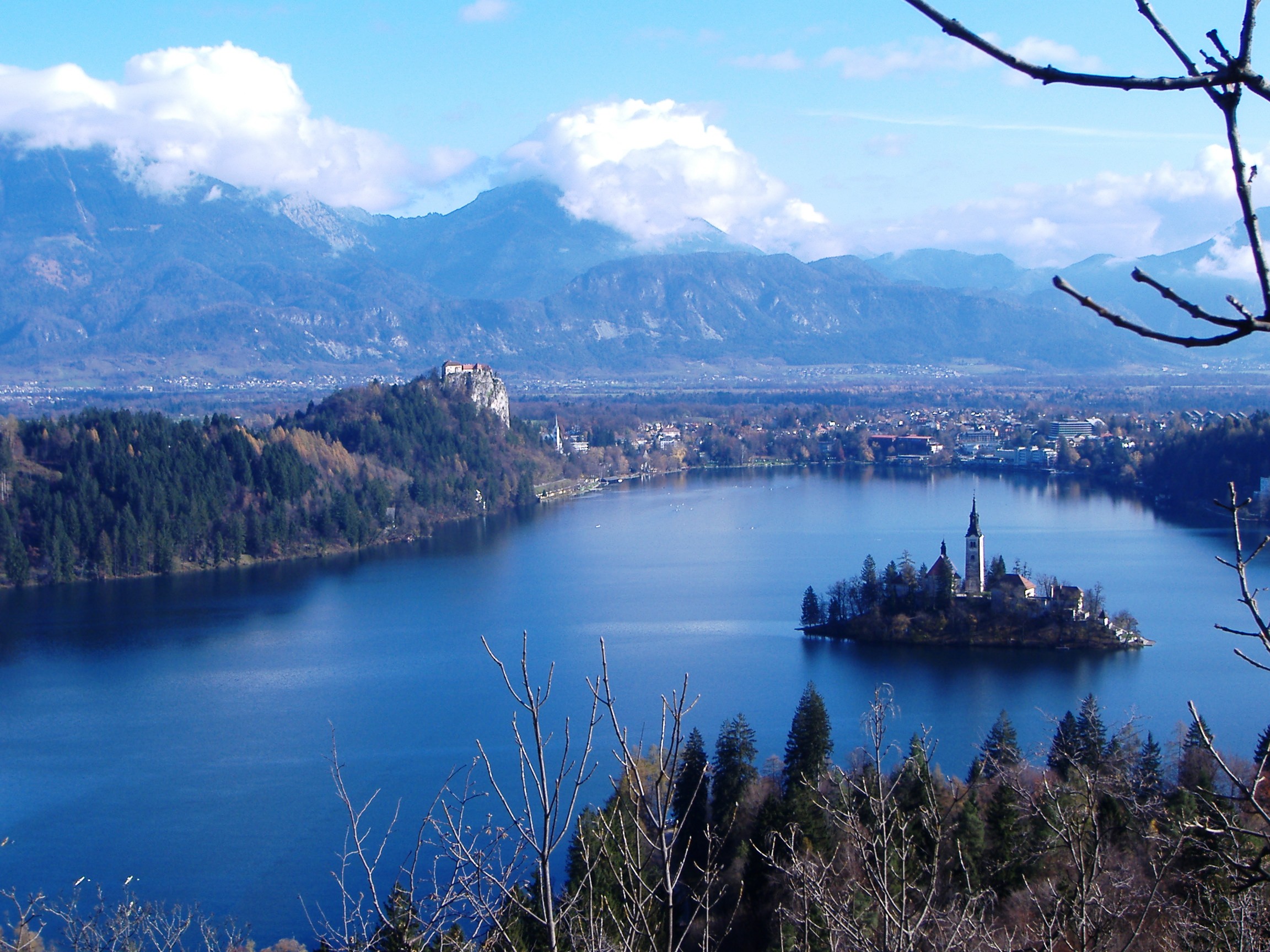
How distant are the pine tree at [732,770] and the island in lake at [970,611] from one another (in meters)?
3.96

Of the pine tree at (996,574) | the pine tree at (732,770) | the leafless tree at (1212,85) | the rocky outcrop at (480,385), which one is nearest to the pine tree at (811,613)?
the pine tree at (996,574)

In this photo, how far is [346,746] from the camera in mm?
6543

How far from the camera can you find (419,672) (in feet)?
27.0

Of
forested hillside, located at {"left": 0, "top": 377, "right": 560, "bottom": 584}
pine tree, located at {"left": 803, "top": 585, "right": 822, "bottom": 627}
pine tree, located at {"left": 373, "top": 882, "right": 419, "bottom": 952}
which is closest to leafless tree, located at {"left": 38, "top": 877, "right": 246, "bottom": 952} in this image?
pine tree, located at {"left": 373, "top": 882, "right": 419, "bottom": 952}

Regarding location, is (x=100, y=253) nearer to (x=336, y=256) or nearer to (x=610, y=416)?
(x=336, y=256)

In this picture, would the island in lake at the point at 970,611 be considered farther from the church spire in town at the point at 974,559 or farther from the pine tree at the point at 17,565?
the pine tree at the point at 17,565

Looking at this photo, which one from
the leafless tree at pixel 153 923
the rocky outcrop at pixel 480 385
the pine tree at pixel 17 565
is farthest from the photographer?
the rocky outcrop at pixel 480 385

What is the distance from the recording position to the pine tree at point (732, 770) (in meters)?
4.86

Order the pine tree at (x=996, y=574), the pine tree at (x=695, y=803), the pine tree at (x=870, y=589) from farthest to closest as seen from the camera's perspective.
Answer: the pine tree at (x=870, y=589) < the pine tree at (x=996, y=574) < the pine tree at (x=695, y=803)

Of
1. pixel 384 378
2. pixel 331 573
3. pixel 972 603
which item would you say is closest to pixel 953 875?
pixel 972 603

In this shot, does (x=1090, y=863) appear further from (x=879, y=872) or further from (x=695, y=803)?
(x=695, y=803)

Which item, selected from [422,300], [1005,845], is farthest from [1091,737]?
[422,300]

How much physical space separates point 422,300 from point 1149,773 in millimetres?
53171

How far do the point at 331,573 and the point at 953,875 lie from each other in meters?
9.56
